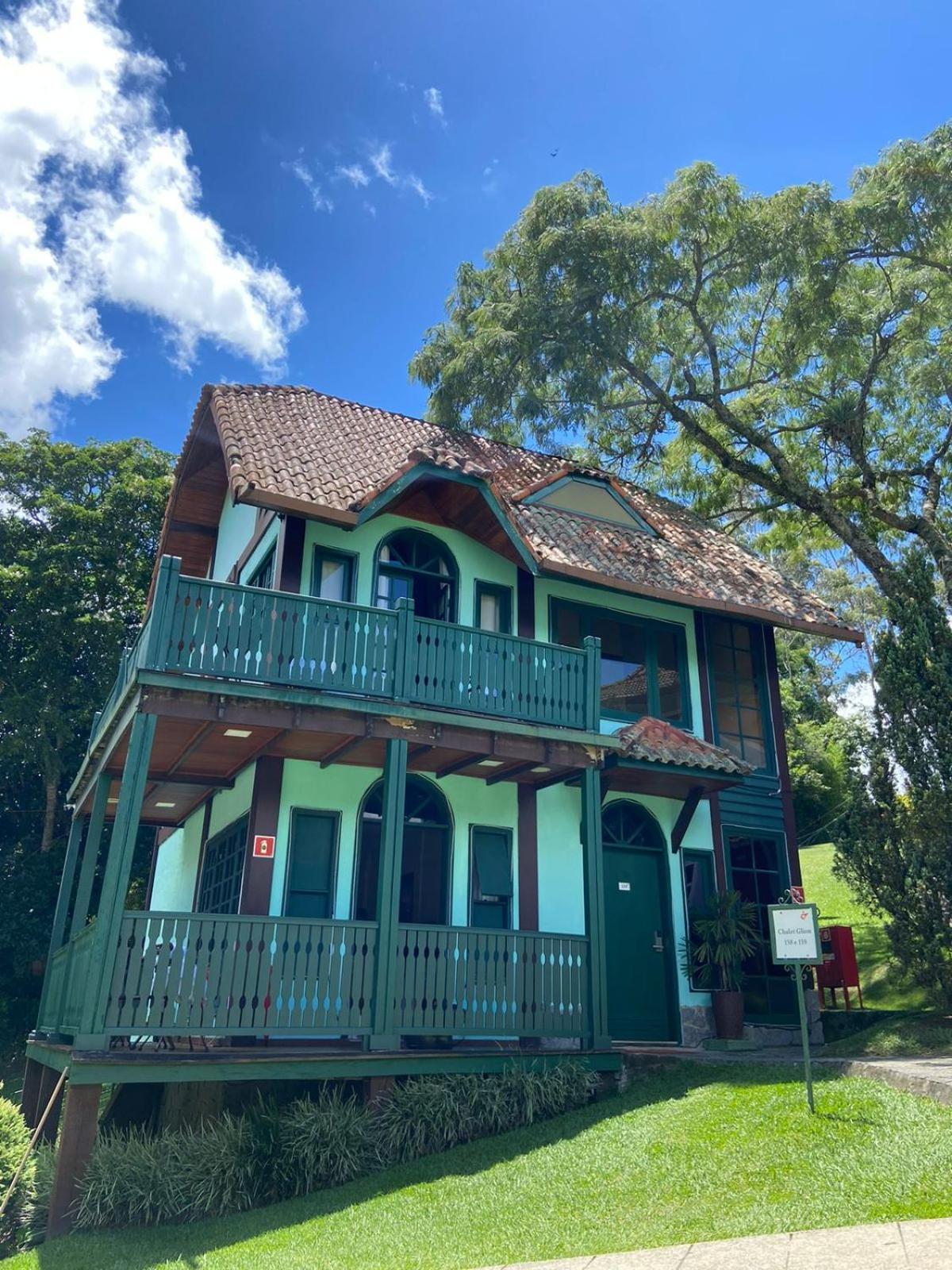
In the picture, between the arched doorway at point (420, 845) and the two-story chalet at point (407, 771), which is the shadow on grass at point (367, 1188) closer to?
the two-story chalet at point (407, 771)

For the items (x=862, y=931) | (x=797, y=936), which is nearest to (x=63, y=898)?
(x=797, y=936)

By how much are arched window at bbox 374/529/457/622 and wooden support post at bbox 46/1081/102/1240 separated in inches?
272

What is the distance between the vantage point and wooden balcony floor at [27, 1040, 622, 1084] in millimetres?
8820

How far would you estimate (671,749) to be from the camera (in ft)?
45.1

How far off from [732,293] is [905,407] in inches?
185

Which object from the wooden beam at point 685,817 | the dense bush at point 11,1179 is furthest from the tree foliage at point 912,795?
the dense bush at point 11,1179

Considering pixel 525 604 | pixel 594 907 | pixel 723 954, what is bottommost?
pixel 723 954

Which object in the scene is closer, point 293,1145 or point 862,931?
point 293,1145

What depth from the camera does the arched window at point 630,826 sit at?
14.3 meters

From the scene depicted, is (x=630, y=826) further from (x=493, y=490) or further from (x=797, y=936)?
(x=797, y=936)

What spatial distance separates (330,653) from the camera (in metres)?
10.9

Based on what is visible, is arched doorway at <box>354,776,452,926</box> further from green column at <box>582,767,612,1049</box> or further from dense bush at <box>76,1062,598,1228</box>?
dense bush at <box>76,1062,598,1228</box>

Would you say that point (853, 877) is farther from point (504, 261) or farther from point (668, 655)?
point (504, 261)

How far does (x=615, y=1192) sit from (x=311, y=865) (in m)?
5.60
